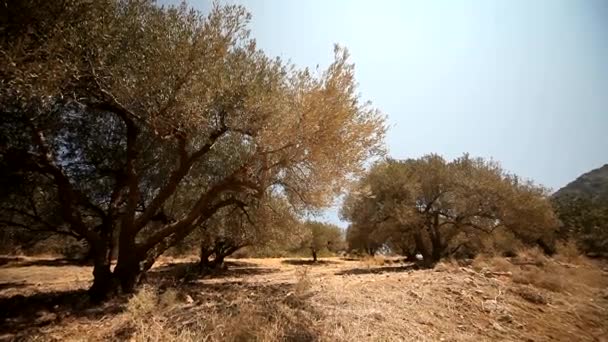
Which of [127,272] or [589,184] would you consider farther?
[589,184]

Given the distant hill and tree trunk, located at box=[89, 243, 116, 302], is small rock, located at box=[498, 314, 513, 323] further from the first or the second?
the distant hill

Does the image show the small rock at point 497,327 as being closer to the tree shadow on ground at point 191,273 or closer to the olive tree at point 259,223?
the olive tree at point 259,223

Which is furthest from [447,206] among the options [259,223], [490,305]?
[490,305]

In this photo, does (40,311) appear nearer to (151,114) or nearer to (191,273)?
(151,114)

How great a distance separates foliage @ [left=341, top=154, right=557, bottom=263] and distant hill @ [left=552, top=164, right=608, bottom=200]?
1738 inches

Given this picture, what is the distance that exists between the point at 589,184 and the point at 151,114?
276 feet

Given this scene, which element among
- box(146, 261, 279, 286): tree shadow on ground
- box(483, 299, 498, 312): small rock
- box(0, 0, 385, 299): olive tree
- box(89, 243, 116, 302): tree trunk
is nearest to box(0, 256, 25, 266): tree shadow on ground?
box(146, 261, 279, 286): tree shadow on ground

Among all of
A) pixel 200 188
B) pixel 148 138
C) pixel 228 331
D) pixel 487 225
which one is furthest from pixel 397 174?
pixel 228 331

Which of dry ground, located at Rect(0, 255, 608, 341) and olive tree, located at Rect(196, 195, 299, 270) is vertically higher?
olive tree, located at Rect(196, 195, 299, 270)

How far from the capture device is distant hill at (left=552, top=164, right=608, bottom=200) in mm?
63275

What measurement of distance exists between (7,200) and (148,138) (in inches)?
184

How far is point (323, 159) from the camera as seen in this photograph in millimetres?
9797

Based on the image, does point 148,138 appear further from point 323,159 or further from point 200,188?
point 323,159

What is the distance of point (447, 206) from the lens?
2673 centimetres
